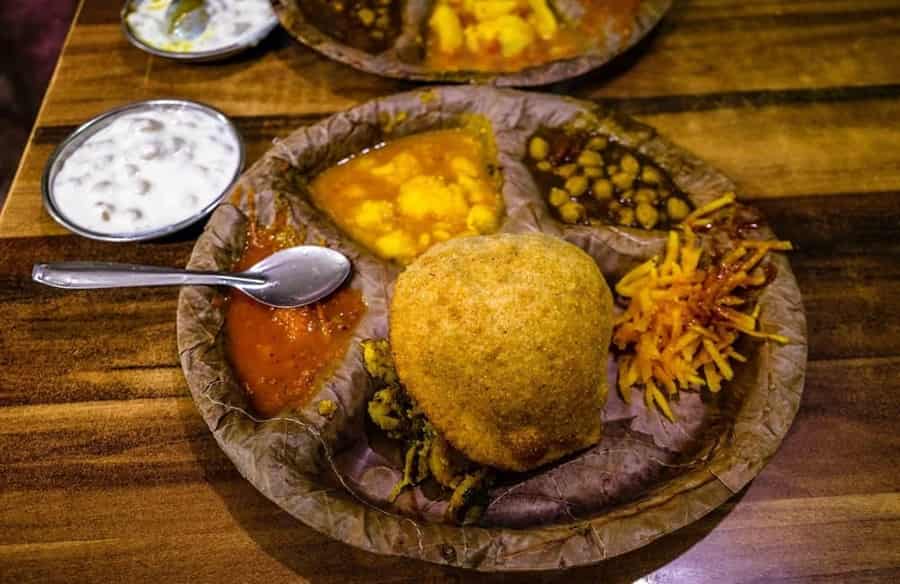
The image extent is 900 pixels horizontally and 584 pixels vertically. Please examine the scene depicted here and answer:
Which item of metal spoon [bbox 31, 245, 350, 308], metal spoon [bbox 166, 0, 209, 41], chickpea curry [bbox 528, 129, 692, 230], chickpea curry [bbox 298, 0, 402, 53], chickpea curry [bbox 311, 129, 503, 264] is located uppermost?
chickpea curry [bbox 298, 0, 402, 53]

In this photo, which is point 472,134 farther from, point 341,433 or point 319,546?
point 319,546

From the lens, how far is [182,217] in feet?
8.09

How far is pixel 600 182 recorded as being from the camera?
7.95 ft

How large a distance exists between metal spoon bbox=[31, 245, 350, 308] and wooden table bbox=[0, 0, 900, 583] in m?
0.30

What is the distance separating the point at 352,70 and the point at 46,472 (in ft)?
6.78

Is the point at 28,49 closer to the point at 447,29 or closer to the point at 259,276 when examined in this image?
the point at 447,29

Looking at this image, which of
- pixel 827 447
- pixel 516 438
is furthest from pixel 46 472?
pixel 827 447

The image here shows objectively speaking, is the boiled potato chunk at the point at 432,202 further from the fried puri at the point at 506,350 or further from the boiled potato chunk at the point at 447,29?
the boiled potato chunk at the point at 447,29

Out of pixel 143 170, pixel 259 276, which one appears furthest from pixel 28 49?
pixel 259 276

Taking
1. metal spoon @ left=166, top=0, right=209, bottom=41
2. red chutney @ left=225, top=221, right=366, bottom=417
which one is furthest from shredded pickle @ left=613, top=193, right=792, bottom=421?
metal spoon @ left=166, top=0, right=209, bottom=41

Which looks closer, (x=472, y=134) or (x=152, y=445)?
(x=152, y=445)

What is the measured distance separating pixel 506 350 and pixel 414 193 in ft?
2.92

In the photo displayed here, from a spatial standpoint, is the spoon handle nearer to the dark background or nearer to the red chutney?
the red chutney

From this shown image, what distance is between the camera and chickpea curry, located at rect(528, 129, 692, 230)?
2367 millimetres
